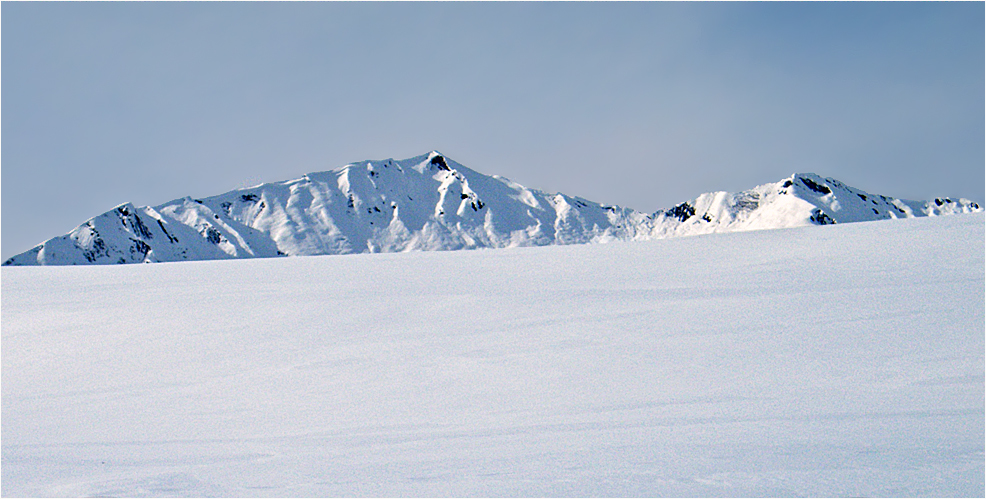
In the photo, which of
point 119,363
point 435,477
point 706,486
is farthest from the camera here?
point 119,363

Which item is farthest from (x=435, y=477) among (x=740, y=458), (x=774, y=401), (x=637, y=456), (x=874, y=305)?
(x=874, y=305)

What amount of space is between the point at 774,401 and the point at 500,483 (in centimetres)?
184

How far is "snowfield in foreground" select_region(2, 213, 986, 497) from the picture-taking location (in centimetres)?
319

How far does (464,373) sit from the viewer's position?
187 inches

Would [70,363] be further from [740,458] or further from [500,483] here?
[740,458]

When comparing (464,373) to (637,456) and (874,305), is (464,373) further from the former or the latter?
(874,305)

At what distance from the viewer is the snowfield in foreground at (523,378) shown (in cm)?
319

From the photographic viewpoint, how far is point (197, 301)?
7008mm

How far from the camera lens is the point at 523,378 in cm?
463

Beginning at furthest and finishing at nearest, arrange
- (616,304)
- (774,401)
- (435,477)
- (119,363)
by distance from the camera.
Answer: (616,304)
(119,363)
(774,401)
(435,477)

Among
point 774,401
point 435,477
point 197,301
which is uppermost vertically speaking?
point 197,301

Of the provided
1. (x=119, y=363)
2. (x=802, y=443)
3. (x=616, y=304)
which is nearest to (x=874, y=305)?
(x=616, y=304)

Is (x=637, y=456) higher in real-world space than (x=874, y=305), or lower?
lower

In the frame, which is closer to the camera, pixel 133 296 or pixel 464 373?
pixel 464 373
